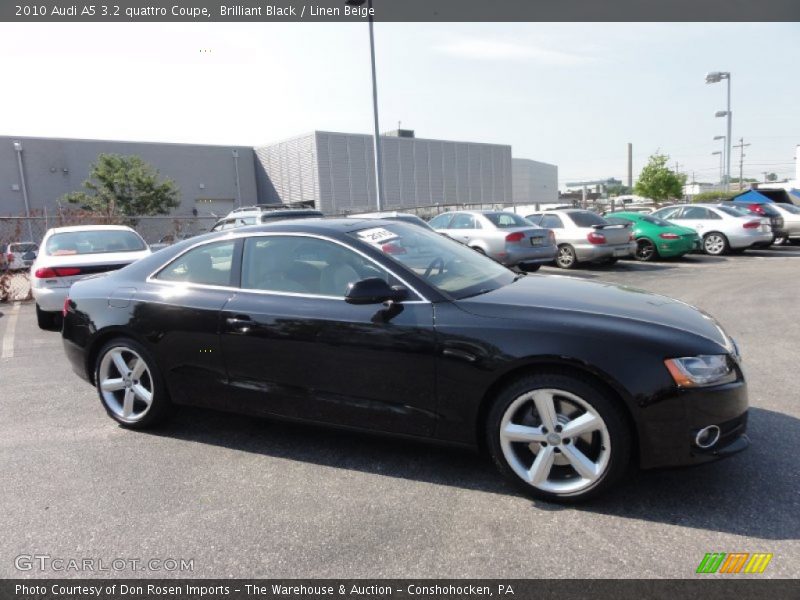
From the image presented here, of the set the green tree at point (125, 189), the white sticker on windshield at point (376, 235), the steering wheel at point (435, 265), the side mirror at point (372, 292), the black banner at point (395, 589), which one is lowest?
the black banner at point (395, 589)

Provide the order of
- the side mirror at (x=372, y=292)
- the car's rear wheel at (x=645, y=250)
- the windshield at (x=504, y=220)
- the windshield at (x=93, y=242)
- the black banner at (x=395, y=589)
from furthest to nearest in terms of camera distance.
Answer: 1. the car's rear wheel at (x=645, y=250)
2. the windshield at (x=504, y=220)
3. the windshield at (x=93, y=242)
4. the side mirror at (x=372, y=292)
5. the black banner at (x=395, y=589)

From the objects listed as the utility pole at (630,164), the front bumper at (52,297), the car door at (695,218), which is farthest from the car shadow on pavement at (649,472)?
the utility pole at (630,164)

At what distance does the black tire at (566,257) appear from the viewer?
534 inches

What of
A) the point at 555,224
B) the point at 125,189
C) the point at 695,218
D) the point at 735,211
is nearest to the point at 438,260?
the point at 555,224

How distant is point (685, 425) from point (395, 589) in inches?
62.7

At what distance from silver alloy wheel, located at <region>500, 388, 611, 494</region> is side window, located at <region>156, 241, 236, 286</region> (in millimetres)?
2174

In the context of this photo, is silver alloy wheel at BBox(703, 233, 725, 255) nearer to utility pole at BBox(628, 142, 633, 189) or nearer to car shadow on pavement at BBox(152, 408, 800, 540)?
car shadow on pavement at BBox(152, 408, 800, 540)

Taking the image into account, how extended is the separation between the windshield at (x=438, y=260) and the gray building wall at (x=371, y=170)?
3621 centimetres

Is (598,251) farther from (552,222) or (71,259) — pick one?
(71,259)

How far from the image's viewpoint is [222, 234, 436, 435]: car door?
3232 mm

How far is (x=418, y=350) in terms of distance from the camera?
3.18 meters

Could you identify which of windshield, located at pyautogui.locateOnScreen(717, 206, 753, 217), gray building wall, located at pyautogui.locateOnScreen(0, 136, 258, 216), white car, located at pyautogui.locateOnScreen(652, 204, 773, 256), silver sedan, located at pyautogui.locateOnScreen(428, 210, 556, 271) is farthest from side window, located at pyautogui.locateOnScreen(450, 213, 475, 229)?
gray building wall, located at pyautogui.locateOnScreen(0, 136, 258, 216)

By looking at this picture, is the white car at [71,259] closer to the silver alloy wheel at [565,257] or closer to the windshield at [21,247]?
the windshield at [21,247]

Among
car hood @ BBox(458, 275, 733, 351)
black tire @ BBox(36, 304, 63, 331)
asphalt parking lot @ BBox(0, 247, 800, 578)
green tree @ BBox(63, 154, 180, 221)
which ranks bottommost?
asphalt parking lot @ BBox(0, 247, 800, 578)
